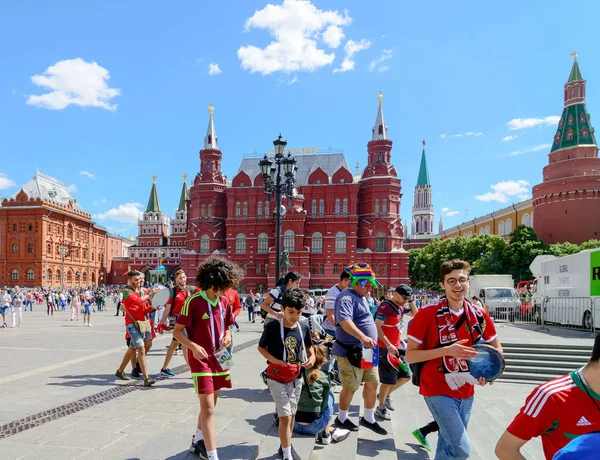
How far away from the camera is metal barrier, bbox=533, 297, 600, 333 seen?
13.6m

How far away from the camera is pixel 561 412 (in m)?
1.92

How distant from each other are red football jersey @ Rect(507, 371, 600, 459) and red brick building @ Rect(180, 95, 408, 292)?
165 feet

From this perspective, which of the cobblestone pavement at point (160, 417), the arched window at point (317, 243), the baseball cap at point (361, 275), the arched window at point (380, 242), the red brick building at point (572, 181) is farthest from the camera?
the arched window at point (317, 243)

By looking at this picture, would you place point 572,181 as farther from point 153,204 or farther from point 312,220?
point 153,204

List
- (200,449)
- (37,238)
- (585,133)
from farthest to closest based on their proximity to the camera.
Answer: (37,238)
(585,133)
(200,449)

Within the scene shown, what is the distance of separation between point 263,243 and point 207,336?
52178 mm

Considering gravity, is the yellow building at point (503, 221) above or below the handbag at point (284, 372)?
above

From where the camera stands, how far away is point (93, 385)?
662 centimetres

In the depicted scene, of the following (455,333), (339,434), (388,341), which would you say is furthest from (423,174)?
(455,333)

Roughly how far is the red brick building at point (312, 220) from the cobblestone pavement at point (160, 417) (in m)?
44.7

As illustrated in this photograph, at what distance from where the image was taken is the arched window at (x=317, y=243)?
5506 cm

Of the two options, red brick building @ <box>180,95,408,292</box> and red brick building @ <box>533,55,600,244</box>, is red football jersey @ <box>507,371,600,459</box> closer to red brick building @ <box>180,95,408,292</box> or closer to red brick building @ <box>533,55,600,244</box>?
red brick building @ <box>180,95,408,292</box>

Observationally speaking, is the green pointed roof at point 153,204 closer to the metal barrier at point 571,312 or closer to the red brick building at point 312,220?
the red brick building at point 312,220

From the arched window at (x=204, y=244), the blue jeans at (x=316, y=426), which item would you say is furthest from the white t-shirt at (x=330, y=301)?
the arched window at (x=204, y=244)
